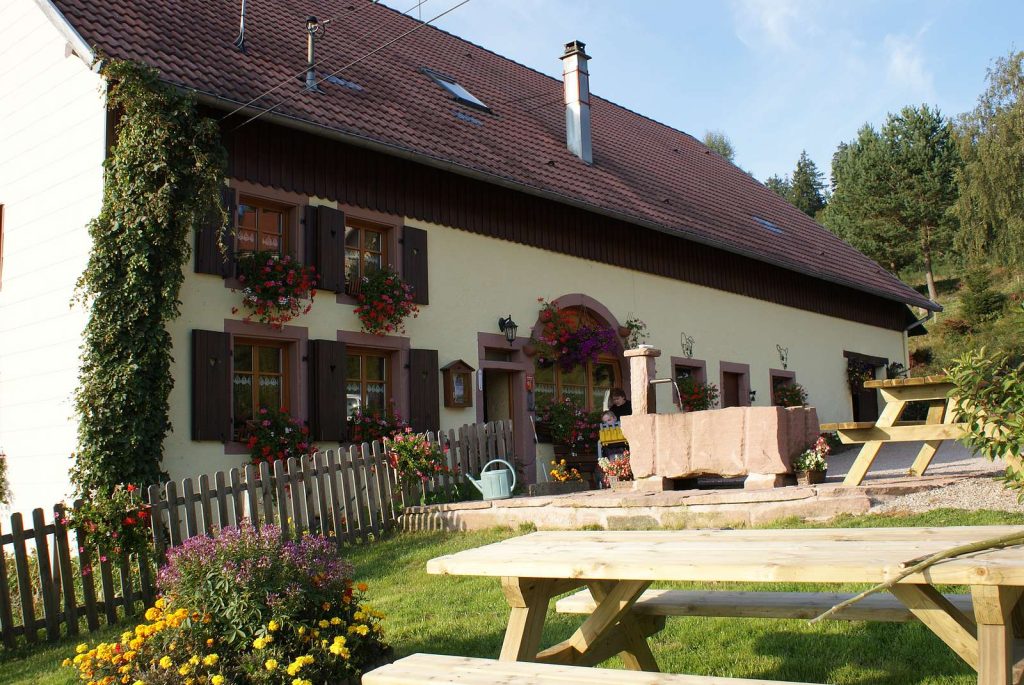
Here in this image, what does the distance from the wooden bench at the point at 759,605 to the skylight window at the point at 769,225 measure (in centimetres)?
1696

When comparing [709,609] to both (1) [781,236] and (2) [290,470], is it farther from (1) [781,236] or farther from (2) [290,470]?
(1) [781,236]

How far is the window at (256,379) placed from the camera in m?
10.6

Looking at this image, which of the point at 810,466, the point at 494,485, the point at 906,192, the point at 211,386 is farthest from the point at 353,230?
the point at 906,192

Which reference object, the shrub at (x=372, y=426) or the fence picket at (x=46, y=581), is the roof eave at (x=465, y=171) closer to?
the shrub at (x=372, y=426)

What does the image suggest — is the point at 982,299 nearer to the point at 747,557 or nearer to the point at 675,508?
the point at 675,508

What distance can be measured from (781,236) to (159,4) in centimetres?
1331

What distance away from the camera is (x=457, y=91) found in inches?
615

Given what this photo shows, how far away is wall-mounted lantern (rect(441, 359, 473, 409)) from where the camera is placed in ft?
41.4

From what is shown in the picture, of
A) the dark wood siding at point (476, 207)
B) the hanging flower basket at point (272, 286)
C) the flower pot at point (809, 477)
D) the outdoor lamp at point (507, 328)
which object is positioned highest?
the dark wood siding at point (476, 207)

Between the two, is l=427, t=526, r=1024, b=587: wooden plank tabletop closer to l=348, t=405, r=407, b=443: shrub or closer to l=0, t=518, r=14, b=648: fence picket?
l=0, t=518, r=14, b=648: fence picket

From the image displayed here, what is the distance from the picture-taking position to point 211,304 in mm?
10305

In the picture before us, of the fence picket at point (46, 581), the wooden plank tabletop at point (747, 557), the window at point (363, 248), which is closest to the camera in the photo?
the wooden plank tabletop at point (747, 557)

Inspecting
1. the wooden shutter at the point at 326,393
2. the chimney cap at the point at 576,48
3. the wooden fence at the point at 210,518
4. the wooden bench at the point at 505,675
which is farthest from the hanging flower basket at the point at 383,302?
the wooden bench at the point at 505,675

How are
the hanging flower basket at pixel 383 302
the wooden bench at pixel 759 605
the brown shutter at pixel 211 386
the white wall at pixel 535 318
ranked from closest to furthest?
the wooden bench at pixel 759 605
the brown shutter at pixel 211 386
the white wall at pixel 535 318
the hanging flower basket at pixel 383 302
